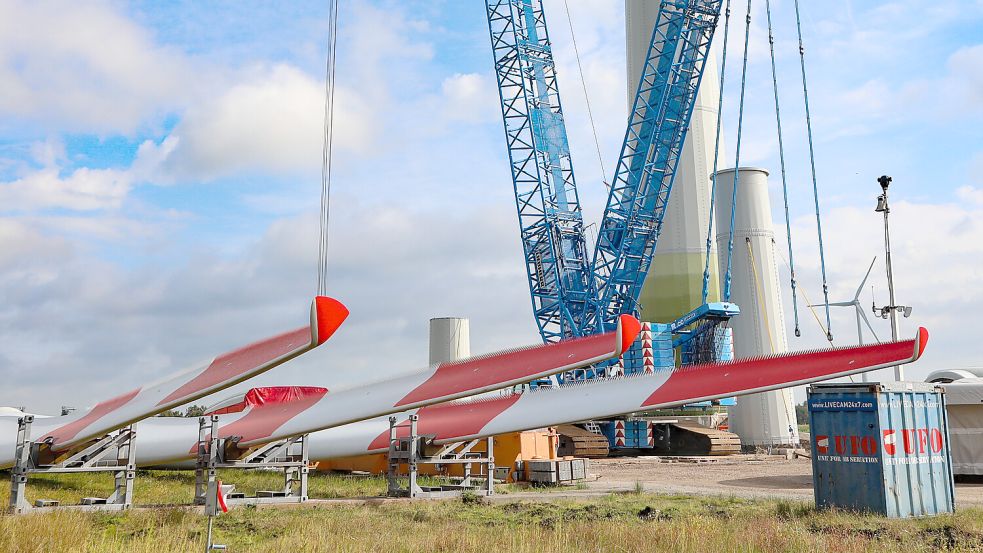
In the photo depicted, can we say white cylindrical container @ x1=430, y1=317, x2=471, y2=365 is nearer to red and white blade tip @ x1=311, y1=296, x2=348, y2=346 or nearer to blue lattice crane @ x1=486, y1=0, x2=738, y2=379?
blue lattice crane @ x1=486, y1=0, x2=738, y2=379

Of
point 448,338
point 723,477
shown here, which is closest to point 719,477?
point 723,477

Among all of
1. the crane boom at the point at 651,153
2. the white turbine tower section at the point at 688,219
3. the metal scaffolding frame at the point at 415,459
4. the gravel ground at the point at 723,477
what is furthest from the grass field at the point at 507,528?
the white turbine tower section at the point at 688,219

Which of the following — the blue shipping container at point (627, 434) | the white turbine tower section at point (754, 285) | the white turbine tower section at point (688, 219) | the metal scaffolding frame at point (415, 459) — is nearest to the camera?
the metal scaffolding frame at point (415, 459)

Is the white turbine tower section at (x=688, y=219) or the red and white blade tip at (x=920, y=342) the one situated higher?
the white turbine tower section at (x=688, y=219)

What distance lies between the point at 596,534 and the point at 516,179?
26608 millimetres

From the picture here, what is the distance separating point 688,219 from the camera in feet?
142

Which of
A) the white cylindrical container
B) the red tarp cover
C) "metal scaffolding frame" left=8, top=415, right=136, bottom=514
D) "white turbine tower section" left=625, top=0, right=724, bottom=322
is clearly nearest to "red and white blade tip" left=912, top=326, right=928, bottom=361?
"metal scaffolding frame" left=8, top=415, right=136, bottom=514

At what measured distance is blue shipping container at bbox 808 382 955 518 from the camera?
10250 mm

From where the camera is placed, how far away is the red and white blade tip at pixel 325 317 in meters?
5.15

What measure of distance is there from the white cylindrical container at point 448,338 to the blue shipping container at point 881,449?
2789cm

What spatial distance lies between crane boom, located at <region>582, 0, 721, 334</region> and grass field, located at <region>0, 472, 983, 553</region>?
20.4m

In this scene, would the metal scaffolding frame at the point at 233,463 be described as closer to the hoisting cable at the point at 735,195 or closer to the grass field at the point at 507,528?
the grass field at the point at 507,528

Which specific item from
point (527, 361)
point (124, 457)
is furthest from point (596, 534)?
point (124, 457)

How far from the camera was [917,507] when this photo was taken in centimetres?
1042
